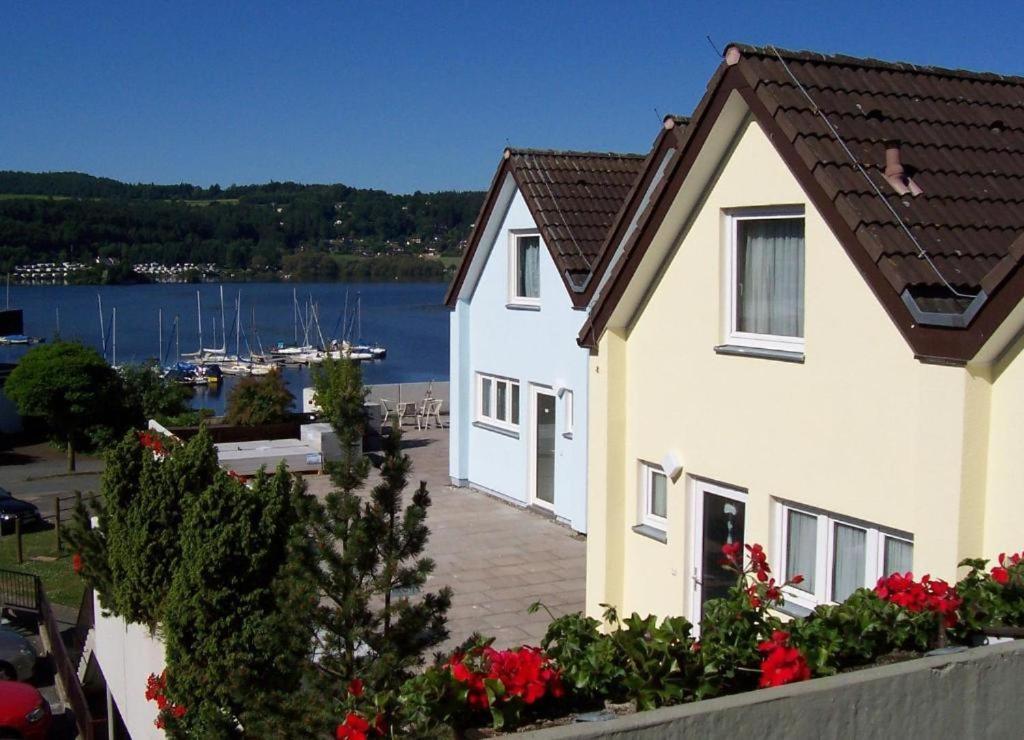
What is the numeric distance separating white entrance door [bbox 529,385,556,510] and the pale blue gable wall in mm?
111

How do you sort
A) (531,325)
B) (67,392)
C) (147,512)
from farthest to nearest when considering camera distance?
(67,392) < (531,325) < (147,512)

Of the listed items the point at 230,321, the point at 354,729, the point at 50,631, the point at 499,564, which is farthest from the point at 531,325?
the point at 230,321

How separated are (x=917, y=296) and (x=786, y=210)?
5.09ft

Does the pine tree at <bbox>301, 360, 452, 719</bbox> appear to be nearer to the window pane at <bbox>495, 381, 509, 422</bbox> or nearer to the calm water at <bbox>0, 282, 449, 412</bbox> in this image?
the window pane at <bbox>495, 381, 509, 422</bbox>

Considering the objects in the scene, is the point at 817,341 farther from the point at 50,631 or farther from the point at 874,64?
the point at 50,631

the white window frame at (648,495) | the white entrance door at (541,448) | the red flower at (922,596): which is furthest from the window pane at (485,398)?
the red flower at (922,596)

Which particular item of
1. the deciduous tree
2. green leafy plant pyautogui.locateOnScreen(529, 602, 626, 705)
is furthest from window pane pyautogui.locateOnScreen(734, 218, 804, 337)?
the deciduous tree

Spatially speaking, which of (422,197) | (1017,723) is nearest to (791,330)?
(1017,723)

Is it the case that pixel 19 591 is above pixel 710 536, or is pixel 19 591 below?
below

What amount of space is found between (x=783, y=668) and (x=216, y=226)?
617 ft

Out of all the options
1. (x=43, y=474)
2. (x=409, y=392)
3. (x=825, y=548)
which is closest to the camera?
(x=825, y=548)

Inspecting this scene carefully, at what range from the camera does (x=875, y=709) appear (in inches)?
167

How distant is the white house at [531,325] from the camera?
18.0m

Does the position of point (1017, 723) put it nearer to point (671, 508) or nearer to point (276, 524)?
point (671, 508)
